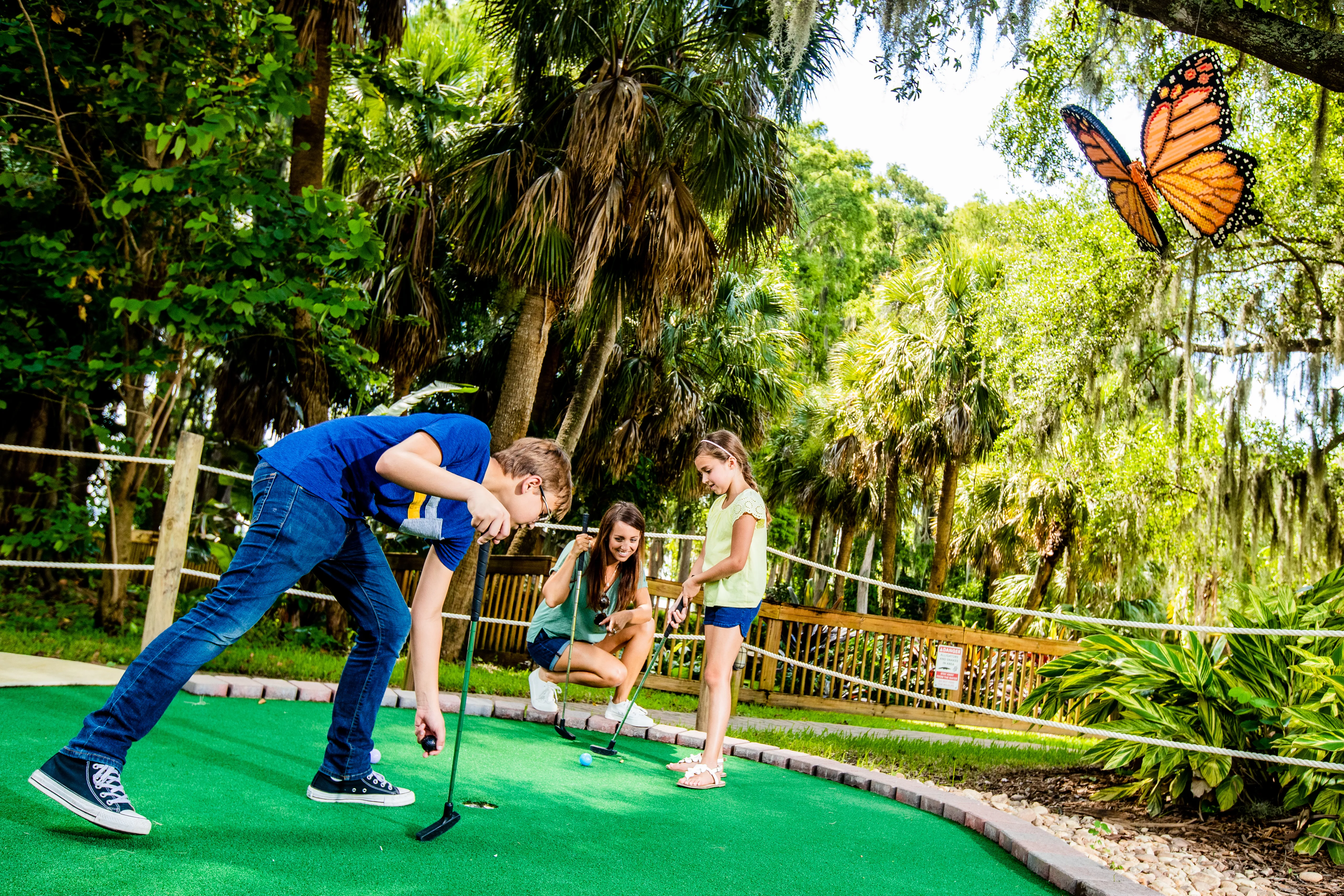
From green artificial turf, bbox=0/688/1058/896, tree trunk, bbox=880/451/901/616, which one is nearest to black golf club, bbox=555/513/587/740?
green artificial turf, bbox=0/688/1058/896

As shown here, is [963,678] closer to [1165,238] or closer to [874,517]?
Result: [1165,238]

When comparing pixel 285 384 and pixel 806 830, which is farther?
pixel 285 384

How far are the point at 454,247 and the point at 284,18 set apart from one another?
5529mm

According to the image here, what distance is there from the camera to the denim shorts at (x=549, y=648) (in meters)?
4.95

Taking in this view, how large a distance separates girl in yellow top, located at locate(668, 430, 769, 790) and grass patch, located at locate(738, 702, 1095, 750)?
381cm

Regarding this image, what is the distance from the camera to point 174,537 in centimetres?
512

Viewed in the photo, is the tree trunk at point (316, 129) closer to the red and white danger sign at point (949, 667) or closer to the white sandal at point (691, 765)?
the white sandal at point (691, 765)

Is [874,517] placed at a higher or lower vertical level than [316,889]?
higher

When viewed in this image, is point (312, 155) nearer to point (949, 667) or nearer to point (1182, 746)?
point (949, 667)

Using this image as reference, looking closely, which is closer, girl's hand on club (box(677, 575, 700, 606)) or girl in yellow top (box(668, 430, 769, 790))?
girl in yellow top (box(668, 430, 769, 790))

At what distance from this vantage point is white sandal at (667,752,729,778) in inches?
162

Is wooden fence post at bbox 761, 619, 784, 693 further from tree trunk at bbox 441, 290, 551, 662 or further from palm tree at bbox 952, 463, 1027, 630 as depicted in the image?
palm tree at bbox 952, 463, 1027, 630

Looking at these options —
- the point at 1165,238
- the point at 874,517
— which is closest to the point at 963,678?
the point at 1165,238

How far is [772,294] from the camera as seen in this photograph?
16531mm
